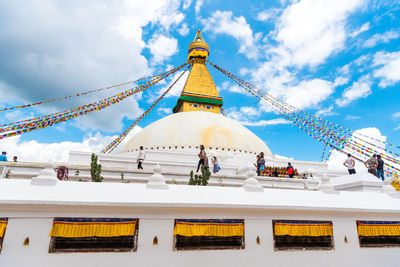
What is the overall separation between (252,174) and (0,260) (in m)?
4.34

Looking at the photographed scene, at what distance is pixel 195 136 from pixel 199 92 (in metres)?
9.75

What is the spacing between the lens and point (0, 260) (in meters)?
3.48

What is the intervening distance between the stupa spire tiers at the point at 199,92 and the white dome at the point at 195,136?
241 inches

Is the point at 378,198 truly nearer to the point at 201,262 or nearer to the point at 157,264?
the point at 201,262

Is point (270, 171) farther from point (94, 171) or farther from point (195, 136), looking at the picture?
point (94, 171)

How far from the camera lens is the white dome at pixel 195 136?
14.6 m

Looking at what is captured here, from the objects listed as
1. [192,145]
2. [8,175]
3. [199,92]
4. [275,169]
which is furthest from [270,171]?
[199,92]

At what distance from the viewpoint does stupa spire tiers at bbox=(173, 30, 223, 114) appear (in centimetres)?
2323

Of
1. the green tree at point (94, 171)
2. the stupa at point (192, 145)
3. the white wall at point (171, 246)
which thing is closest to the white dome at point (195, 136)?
the stupa at point (192, 145)

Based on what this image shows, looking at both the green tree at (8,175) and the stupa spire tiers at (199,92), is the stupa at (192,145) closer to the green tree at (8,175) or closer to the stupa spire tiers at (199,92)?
the green tree at (8,175)

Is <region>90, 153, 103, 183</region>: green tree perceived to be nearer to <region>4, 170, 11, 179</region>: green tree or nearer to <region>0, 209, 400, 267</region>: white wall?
<region>4, 170, 11, 179</region>: green tree

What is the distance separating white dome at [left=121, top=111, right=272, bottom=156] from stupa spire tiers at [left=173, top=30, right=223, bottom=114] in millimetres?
6112

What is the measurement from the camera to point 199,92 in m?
23.8

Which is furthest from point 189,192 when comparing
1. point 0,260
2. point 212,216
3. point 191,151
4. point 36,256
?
point 191,151
